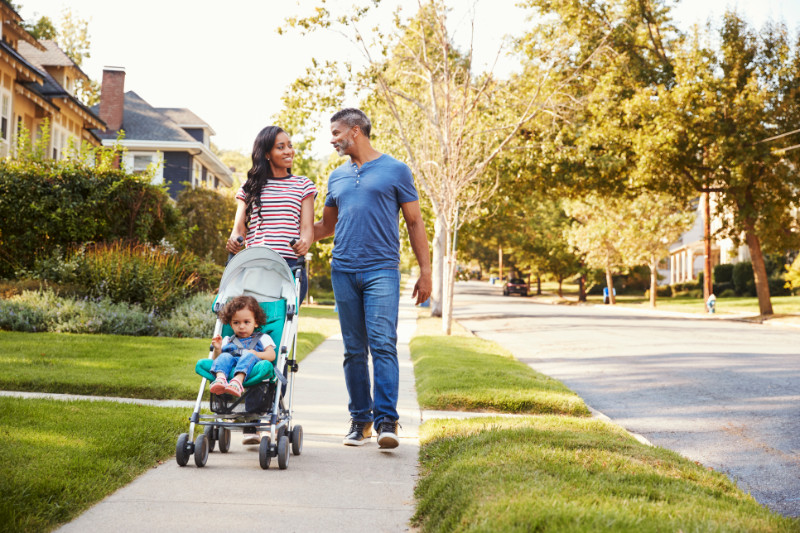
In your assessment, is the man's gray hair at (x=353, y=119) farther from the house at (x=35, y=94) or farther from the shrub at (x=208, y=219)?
the shrub at (x=208, y=219)

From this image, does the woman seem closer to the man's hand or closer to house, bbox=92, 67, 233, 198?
the man's hand

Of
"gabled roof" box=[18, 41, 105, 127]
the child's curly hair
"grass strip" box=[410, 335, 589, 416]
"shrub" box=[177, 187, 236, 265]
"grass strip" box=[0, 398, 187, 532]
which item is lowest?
"grass strip" box=[410, 335, 589, 416]

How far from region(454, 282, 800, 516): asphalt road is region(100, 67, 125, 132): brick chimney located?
27.4 metres

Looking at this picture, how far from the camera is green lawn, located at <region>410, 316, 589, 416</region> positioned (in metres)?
7.95

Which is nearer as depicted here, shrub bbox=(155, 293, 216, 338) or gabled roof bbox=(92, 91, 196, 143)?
shrub bbox=(155, 293, 216, 338)

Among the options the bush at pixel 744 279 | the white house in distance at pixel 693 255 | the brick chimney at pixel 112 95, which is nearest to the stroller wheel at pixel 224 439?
the brick chimney at pixel 112 95

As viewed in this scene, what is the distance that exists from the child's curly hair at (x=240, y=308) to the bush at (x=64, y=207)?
11.9 meters

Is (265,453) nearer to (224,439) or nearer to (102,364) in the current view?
(224,439)

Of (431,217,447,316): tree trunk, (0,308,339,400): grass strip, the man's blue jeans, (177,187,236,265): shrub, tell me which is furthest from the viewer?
(177,187,236,265): shrub

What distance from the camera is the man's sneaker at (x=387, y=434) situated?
544 cm

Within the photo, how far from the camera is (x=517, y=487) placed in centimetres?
386

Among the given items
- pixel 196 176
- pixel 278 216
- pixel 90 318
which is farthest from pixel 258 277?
pixel 196 176

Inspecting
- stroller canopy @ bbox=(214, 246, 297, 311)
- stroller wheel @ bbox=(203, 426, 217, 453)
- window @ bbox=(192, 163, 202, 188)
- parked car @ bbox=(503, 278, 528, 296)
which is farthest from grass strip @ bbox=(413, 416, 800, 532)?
parked car @ bbox=(503, 278, 528, 296)

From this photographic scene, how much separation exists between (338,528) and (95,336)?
9.06 meters
